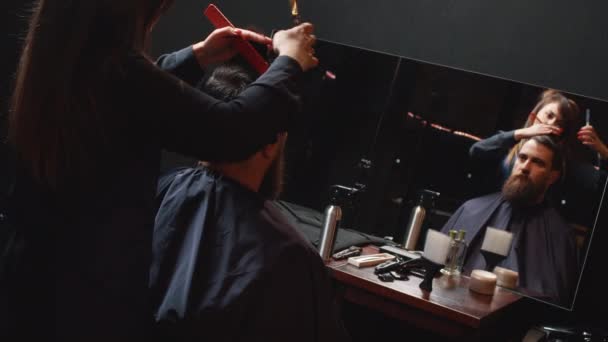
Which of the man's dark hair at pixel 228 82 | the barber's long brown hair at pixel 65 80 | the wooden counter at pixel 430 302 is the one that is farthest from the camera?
the wooden counter at pixel 430 302

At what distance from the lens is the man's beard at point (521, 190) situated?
2.37 meters

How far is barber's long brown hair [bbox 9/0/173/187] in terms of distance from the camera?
0.94 meters

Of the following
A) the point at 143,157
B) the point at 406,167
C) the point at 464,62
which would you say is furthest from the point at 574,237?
the point at 143,157

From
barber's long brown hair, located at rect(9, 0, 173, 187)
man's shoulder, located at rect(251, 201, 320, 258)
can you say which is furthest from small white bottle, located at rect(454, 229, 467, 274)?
barber's long brown hair, located at rect(9, 0, 173, 187)

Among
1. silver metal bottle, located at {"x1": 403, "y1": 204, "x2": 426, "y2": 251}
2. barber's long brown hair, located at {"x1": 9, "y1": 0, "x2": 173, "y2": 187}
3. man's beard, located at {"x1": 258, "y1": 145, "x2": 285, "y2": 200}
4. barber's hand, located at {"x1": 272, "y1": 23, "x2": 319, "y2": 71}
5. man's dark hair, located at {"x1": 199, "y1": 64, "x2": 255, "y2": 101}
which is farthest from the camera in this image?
silver metal bottle, located at {"x1": 403, "y1": 204, "x2": 426, "y2": 251}

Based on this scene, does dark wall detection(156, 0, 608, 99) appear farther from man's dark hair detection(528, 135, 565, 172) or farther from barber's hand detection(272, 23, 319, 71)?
barber's hand detection(272, 23, 319, 71)

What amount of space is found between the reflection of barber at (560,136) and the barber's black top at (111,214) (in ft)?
5.48

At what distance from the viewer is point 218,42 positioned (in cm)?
146

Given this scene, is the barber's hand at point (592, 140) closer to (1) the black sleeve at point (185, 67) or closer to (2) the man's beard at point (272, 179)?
(2) the man's beard at point (272, 179)

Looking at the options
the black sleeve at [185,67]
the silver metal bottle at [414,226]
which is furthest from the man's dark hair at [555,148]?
the black sleeve at [185,67]

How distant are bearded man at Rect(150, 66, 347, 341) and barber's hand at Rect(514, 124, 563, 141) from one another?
1.37 m

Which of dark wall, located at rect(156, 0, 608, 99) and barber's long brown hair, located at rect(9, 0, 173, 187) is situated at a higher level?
dark wall, located at rect(156, 0, 608, 99)

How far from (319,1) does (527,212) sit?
1437 millimetres

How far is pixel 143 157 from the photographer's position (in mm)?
1047
